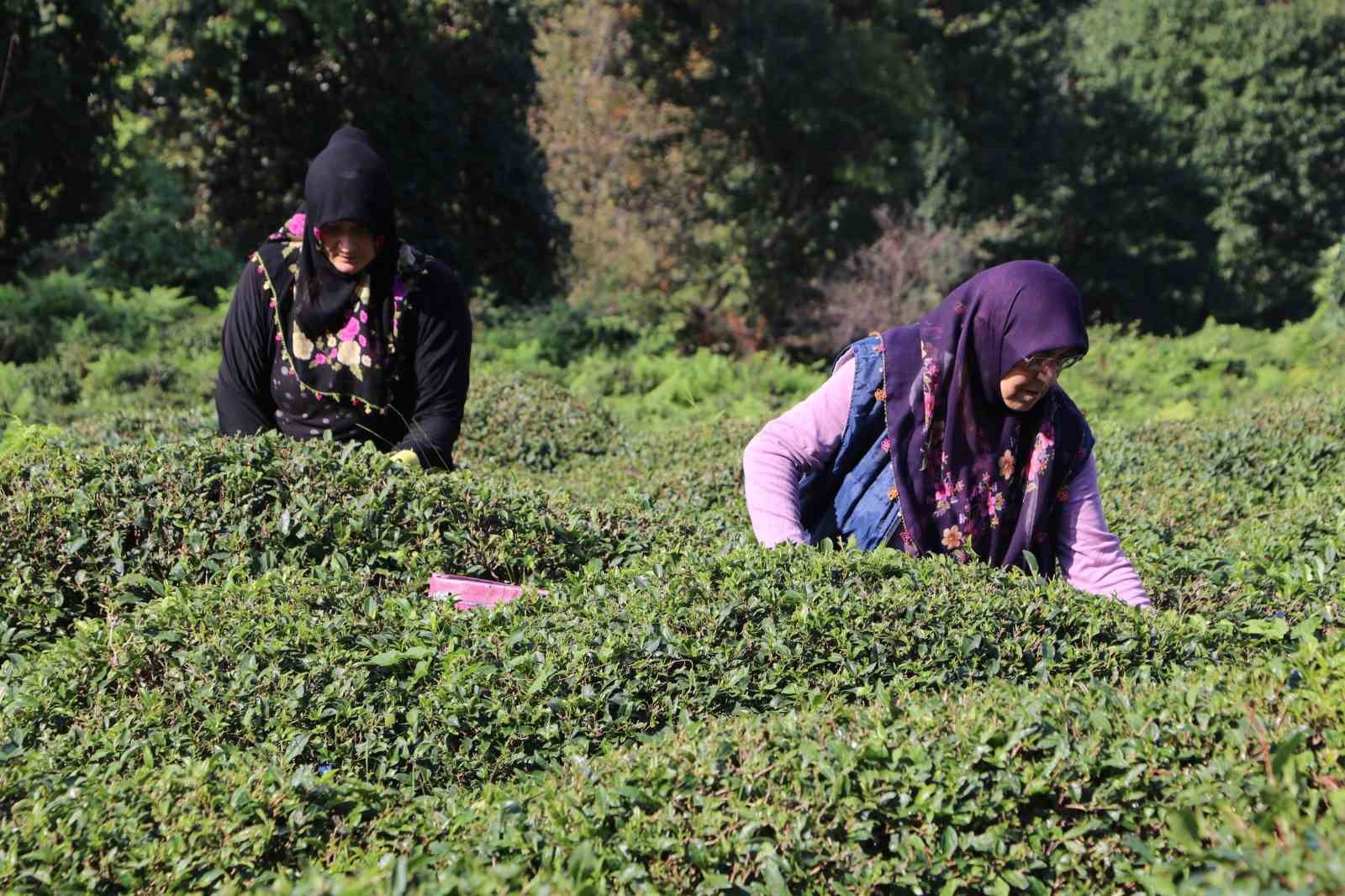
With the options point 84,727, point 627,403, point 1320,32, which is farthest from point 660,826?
point 1320,32

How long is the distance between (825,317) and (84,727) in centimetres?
2318

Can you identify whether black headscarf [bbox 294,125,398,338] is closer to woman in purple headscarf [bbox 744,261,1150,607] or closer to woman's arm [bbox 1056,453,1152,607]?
woman in purple headscarf [bbox 744,261,1150,607]

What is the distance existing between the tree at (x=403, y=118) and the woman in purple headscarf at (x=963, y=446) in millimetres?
16815

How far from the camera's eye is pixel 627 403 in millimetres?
12242

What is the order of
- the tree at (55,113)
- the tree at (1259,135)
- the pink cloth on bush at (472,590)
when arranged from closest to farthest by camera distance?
the pink cloth on bush at (472,590) → the tree at (55,113) → the tree at (1259,135)

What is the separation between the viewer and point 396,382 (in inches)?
202

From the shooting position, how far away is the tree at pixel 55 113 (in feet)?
52.7

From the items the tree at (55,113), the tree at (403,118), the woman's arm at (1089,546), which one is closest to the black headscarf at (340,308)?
the woman's arm at (1089,546)

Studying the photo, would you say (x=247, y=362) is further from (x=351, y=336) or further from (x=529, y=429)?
(x=529, y=429)

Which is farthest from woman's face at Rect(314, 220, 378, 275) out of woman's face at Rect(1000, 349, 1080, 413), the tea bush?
woman's face at Rect(1000, 349, 1080, 413)

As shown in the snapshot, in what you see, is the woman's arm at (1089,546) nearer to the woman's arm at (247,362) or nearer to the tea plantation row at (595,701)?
the tea plantation row at (595,701)

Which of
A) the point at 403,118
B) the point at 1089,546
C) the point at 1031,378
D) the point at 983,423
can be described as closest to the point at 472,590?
the point at 983,423

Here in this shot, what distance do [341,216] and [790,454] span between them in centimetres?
179

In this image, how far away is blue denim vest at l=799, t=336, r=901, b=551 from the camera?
159 inches
